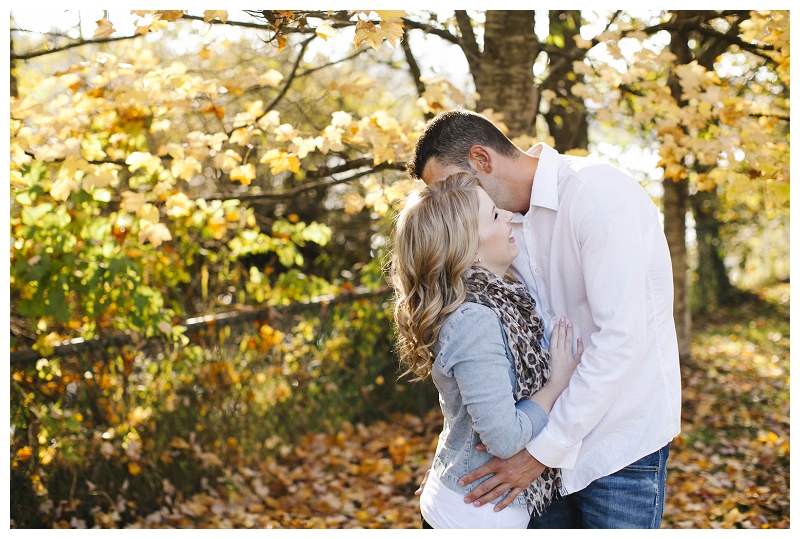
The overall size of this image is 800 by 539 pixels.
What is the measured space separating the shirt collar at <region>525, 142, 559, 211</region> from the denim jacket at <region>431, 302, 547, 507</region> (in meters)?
0.41

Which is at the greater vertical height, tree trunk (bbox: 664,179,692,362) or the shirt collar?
the shirt collar

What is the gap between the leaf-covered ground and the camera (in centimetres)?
372

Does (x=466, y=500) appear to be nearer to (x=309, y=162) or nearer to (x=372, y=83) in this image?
(x=372, y=83)

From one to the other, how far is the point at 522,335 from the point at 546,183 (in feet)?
1.55

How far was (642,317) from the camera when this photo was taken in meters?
1.70

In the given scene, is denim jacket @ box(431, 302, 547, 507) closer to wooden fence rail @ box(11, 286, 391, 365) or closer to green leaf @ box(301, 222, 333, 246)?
wooden fence rail @ box(11, 286, 391, 365)

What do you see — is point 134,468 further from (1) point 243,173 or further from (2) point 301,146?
(2) point 301,146

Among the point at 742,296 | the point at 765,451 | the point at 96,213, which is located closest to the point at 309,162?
the point at 96,213

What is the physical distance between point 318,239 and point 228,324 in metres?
0.82

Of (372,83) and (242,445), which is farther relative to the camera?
(242,445)

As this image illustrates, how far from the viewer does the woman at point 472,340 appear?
1.66 m

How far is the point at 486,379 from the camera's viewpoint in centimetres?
164

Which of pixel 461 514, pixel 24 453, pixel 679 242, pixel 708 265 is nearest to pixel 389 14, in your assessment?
pixel 461 514

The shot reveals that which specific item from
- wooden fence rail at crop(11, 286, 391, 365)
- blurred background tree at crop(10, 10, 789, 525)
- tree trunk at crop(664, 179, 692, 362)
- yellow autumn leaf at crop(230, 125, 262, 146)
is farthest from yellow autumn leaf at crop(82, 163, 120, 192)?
tree trunk at crop(664, 179, 692, 362)
